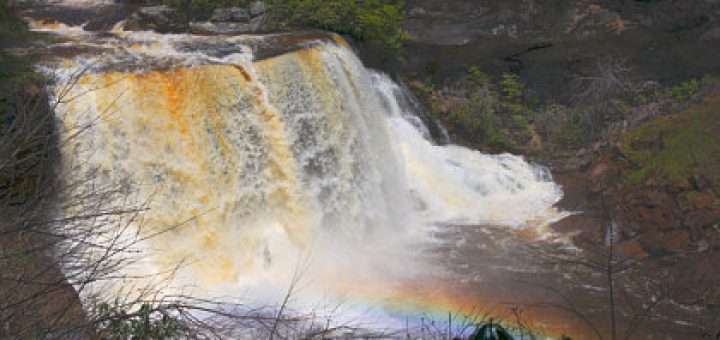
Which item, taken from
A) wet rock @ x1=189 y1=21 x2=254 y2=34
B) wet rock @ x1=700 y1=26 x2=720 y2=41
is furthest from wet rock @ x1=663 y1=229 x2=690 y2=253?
wet rock @ x1=189 y1=21 x2=254 y2=34

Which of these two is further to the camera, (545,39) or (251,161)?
(545,39)

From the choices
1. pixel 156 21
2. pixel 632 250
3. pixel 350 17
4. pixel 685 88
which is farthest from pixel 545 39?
pixel 156 21

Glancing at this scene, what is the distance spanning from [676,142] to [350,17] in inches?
263

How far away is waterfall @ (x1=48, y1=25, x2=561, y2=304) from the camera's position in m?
9.70

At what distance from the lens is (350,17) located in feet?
48.5

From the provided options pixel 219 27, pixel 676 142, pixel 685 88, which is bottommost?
pixel 676 142

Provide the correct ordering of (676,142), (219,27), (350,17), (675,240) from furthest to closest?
(350,17) → (219,27) → (676,142) → (675,240)

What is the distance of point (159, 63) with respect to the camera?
10711 mm

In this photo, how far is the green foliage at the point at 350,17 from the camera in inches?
563

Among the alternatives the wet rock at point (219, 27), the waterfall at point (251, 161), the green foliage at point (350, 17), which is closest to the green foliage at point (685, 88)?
the waterfall at point (251, 161)

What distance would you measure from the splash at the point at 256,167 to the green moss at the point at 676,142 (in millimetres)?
1671

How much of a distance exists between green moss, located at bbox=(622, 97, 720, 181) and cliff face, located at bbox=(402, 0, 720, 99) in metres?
4.52

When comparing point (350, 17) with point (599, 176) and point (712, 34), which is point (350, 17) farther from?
point (712, 34)

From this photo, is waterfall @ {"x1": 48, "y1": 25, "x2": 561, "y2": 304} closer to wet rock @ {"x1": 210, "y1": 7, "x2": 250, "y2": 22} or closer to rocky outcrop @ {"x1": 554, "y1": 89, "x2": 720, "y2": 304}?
rocky outcrop @ {"x1": 554, "y1": 89, "x2": 720, "y2": 304}
